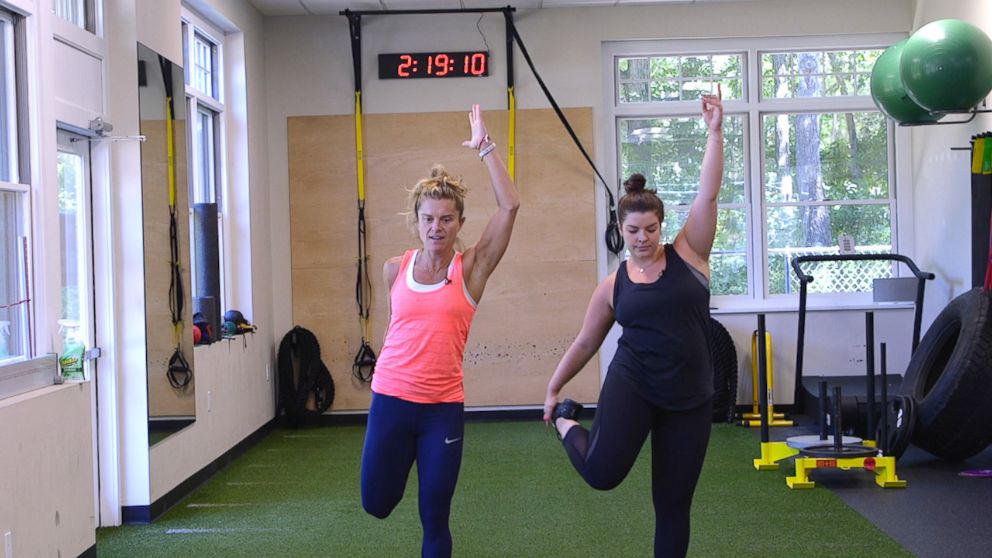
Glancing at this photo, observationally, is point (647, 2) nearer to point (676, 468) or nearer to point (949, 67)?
point (949, 67)

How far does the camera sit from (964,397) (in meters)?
6.00

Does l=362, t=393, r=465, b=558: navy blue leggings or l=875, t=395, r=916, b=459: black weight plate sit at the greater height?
l=362, t=393, r=465, b=558: navy blue leggings

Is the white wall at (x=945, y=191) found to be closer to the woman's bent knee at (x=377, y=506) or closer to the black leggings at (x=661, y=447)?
the black leggings at (x=661, y=447)

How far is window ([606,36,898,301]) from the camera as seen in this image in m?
8.64

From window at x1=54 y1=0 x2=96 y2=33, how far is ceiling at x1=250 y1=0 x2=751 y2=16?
3.02 metres

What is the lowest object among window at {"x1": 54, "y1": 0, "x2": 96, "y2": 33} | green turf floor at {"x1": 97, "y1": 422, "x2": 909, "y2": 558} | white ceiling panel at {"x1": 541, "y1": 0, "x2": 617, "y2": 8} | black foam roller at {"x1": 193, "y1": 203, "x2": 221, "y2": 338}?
green turf floor at {"x1": 97, "y1": 422, "x2": 909, "y2": 558}

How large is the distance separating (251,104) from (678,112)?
3230 millimetres

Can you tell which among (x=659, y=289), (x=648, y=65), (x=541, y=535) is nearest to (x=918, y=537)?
(x=541, y=535)

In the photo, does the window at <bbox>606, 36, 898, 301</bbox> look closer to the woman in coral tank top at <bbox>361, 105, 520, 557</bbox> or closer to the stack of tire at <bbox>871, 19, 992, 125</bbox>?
the stack of tire at <bbox>871, 19, 992, 125</bbox>

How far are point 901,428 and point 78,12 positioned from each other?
15.6 feet

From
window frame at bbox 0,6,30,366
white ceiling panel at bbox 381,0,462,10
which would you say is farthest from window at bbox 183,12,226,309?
window frame at bbox 0,6,30,366

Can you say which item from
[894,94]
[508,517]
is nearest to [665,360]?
[508,517]

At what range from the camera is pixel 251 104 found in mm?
8062

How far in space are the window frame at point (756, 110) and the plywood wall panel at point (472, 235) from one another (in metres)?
0.33
